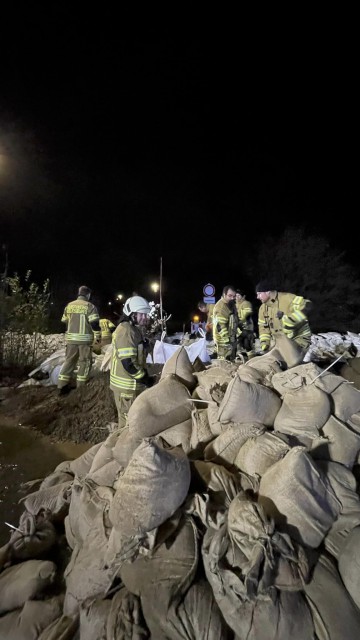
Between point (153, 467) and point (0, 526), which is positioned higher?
point (153, 467)

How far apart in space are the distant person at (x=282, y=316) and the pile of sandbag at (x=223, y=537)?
270 cm

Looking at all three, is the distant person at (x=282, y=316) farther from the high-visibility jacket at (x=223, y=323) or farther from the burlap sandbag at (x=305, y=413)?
the burlap sandbag at (x=305, y=413)

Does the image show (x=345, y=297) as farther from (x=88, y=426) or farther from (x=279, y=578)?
(x=279, y=578)

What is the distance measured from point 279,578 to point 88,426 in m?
4.04

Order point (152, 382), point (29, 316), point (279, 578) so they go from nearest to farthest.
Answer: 1. point (279, 578)
2. point (152, 382)
3. point (29, 316)

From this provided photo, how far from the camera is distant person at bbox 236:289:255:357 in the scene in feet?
26.6

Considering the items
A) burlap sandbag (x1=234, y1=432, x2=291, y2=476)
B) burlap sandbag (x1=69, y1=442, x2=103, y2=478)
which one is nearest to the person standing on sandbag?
burlap sandbag (x1=69, y1=442, x2=103, y2=478)

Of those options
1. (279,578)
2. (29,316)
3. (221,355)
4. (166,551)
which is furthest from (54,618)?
(29,316)

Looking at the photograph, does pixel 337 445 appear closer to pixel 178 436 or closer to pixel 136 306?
pixel 178 436

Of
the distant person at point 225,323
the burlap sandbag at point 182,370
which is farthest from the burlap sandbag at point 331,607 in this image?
the distant person at point 225,323

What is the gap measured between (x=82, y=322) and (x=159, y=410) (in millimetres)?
3846

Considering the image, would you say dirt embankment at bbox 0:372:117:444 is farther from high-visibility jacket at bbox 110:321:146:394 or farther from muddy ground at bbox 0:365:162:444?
high-visibility jacket at bbox 110:321:146:394

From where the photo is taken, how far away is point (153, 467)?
167 cm

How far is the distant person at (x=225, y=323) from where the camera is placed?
22.1ft
